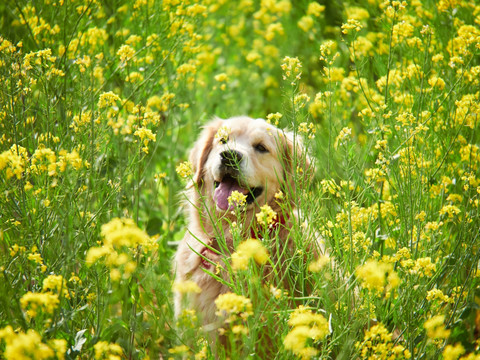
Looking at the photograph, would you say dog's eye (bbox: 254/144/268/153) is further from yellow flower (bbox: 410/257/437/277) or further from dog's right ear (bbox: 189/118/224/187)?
yellow flower (bbox: 410/257/437/277)

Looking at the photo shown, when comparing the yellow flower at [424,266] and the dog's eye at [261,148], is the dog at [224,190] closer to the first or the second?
the dog's eye at [261,148]

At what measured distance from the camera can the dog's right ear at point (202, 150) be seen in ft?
12.1

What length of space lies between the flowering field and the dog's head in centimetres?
38

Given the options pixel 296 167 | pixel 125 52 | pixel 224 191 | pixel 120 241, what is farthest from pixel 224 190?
pixel 120 241

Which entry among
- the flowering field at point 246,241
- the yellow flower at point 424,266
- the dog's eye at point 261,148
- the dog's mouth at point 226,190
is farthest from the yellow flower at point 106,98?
the yellow flower at point 424,266

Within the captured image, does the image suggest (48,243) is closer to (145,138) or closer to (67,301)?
(67,301)

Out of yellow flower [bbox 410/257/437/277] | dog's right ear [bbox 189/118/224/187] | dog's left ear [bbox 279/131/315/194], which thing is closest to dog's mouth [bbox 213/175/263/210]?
dog's right ear [bbox 189/118/224/187]

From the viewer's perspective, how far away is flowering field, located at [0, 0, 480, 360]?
6.24 ft

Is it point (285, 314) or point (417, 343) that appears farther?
point (417, 343)

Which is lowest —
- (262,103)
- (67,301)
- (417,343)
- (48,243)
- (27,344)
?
(262,103)

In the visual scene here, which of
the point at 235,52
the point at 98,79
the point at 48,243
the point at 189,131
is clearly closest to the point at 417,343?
the point at 48,243

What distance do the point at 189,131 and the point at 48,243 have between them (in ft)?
8.76

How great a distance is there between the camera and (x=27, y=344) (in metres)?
1.36

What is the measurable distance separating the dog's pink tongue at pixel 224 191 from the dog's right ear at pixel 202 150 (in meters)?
0.31
